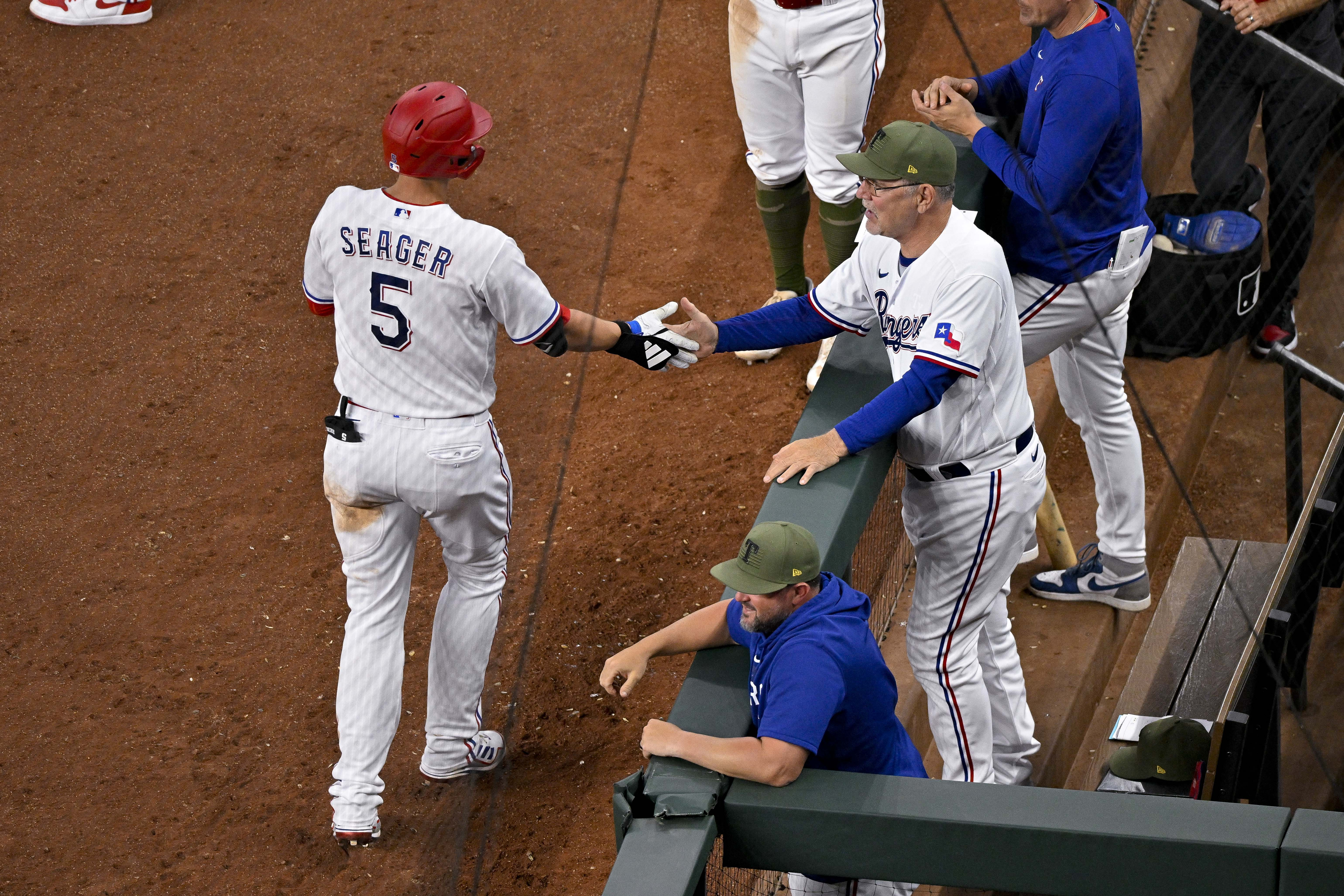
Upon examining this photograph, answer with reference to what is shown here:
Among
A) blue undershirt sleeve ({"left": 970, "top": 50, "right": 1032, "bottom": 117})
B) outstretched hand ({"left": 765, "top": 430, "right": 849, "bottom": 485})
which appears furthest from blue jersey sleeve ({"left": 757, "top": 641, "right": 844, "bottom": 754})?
blue undershirt sleeve ({"left": 970, "top": 50, "right": 1032, "bottom": 117})

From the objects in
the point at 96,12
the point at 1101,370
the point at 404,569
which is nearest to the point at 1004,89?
the point at 1101,370

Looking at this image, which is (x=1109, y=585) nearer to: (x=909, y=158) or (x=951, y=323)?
(x=951, y=323)

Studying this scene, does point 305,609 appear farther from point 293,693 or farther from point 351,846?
point 351,846

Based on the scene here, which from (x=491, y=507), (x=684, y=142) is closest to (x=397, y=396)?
(x=491, y=507)

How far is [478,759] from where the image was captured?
3.49 metres

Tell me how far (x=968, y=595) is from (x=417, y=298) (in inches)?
53.7

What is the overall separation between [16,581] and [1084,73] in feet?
10.7

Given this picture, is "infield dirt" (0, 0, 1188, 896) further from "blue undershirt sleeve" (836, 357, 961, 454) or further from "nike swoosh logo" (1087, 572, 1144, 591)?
"blue undershirt sleeve" (836, 357, 961, 454)

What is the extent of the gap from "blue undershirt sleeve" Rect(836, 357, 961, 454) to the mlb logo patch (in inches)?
1.8

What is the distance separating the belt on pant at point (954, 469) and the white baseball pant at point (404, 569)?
96 cm

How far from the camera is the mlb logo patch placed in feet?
8.89

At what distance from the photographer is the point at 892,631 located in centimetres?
403

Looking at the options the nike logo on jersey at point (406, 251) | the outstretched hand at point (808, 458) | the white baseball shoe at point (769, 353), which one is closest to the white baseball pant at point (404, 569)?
the nike logo on jersey at point (406, 251)

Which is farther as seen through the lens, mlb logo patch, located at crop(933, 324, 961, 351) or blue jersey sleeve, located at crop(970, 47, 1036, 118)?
blue jersey sleeve, located at crop(970, 47, 1036, 118)
